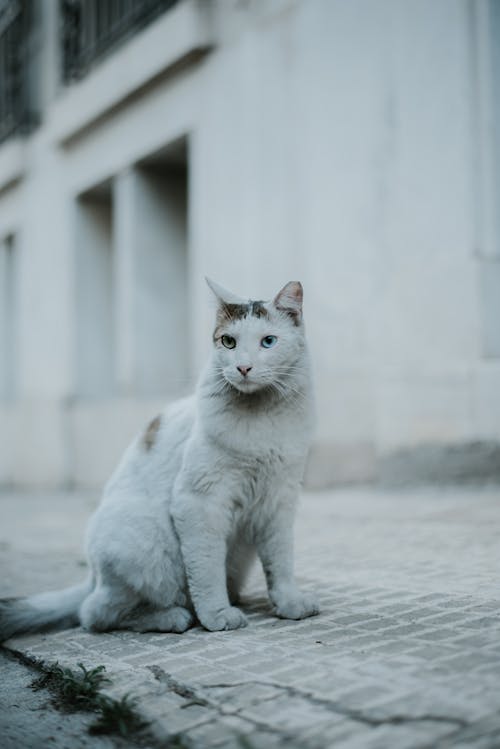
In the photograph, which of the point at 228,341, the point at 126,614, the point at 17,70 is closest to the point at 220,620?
the point at 126,614

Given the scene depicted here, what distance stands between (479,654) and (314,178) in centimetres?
531

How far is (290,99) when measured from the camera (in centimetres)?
729

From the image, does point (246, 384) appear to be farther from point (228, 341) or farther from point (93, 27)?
point (93, 27)

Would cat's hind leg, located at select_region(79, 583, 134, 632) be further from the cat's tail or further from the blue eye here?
the blue eye

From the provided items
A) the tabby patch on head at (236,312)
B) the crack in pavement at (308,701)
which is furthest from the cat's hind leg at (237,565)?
the tabby patch on head at (236,312)

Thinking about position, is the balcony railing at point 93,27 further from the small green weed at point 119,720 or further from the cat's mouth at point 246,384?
the small green weed at point 119,720

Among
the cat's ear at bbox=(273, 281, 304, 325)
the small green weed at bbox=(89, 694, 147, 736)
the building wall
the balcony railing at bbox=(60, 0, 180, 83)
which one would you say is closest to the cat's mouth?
the cat's ear at bbox=(273, 281, 304, 325)

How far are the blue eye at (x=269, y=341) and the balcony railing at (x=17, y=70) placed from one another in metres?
9.99

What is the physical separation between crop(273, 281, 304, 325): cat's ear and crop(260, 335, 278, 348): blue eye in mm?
135

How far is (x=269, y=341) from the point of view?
294cm

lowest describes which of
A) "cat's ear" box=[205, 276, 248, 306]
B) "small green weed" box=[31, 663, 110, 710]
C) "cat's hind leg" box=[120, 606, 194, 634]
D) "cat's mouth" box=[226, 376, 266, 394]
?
"small green weed" box=[31, 663, 110, 710]

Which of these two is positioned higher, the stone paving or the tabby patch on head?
the tabby patch on head

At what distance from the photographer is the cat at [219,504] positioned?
2947 mm

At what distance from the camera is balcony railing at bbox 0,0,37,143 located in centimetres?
1200
